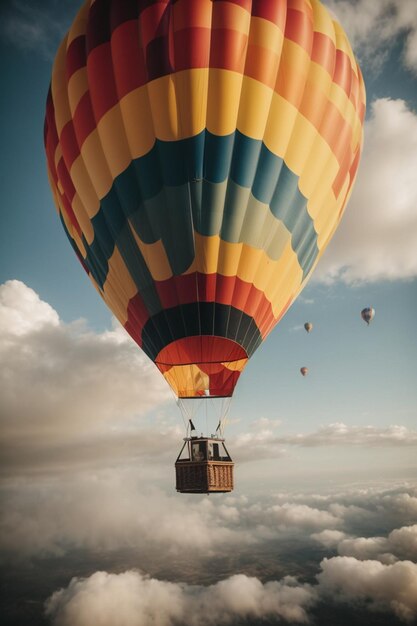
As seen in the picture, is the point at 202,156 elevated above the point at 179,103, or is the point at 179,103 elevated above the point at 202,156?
the point at 179,103

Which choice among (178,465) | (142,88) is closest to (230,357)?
(178,465)

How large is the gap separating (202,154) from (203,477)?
22.9ft

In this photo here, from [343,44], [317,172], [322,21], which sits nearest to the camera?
[322,21]

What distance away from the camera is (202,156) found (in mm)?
8969

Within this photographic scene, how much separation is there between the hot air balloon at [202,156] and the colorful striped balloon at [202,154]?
30 mm

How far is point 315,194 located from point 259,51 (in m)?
3.45

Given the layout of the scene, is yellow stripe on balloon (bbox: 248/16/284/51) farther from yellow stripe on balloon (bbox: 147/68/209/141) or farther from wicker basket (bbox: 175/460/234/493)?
wicker basket (bbox: 175/460/234/493)

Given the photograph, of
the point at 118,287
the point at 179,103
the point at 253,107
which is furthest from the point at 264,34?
the point at 118,287

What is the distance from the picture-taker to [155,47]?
342 inches

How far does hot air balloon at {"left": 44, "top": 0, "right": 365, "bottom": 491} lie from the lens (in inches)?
344

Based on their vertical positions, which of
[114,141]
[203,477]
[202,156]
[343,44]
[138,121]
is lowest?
[203,477]

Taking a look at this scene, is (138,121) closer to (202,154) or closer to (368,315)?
(202,154)

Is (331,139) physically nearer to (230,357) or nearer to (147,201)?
(147,201)

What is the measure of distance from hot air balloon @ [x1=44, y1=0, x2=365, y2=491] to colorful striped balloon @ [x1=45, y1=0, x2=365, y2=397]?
0.03 metres
